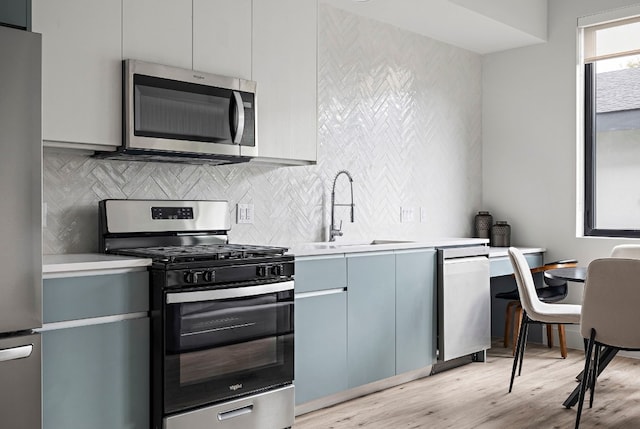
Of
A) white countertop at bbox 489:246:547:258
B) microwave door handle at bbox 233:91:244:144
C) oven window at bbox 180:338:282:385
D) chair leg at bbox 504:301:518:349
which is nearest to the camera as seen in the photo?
oven window at bbox 180:338:282:385

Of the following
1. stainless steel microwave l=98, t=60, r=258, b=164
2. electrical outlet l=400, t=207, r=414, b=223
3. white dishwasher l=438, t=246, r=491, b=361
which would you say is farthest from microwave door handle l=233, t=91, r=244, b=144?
electrical outlet l=400, t=207, r=414, b=223

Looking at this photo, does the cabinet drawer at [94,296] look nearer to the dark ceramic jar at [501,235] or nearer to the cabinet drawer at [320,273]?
the cabinet drawer at [320,273]

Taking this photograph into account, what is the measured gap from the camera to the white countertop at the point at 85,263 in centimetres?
247

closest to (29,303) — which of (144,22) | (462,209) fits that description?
(144,22)

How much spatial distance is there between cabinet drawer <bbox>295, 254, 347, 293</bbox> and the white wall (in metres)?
2.42

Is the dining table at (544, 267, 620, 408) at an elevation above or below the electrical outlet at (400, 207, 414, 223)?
below

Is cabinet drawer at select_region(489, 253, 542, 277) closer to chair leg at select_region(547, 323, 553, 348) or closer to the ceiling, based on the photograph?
chair leg at select_region(547, 323, 553, 348)

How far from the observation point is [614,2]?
16.1 feet

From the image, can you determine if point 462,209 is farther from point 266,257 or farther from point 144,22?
point 144,22

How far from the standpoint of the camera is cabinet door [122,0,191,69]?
294 centimetres

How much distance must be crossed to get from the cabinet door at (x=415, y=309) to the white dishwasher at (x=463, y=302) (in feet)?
0.21

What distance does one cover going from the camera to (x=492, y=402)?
3.73 m

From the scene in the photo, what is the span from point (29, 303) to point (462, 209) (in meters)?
3.99

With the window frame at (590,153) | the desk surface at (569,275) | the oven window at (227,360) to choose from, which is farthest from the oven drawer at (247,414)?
the window frame at (590,153)
